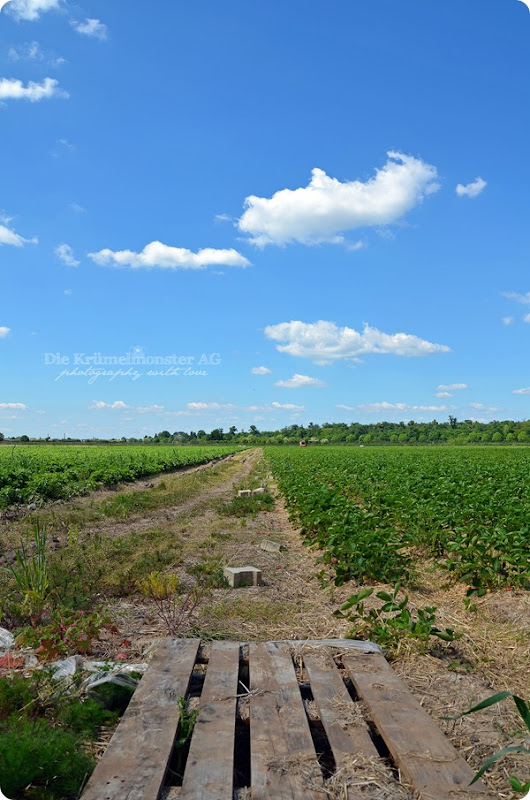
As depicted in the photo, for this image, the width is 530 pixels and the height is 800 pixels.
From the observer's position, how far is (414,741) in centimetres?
321

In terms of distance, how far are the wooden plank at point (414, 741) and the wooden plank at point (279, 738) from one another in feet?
1.44

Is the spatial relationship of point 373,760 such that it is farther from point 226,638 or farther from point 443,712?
point 226,638

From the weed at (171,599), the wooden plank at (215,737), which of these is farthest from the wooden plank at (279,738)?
the weed at (171,599)

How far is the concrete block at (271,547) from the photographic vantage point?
10.1 meters

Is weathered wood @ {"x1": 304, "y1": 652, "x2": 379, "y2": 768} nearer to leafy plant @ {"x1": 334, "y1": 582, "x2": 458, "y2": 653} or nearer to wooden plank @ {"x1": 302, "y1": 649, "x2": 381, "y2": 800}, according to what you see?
wooden plank @ {"x1": 302, "y1": 649, "x2": 381, "y2": 800}

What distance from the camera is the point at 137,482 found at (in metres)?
26.5

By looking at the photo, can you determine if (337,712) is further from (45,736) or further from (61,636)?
(61,636)

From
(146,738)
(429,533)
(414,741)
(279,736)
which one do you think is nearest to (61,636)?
(146,738)

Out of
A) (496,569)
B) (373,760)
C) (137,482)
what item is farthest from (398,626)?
(137,482)

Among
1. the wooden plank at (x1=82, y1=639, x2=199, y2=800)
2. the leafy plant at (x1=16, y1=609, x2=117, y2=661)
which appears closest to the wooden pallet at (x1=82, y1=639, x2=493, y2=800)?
the wooden plank at (x1=82, y1=639, x2=199, y2=800)

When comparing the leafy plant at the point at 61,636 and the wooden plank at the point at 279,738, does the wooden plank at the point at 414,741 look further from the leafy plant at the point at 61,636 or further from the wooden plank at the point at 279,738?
the leafy plant at the point at 61,636

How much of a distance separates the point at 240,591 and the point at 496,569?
301cm

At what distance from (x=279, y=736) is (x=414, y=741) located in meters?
0.74

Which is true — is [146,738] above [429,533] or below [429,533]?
below
